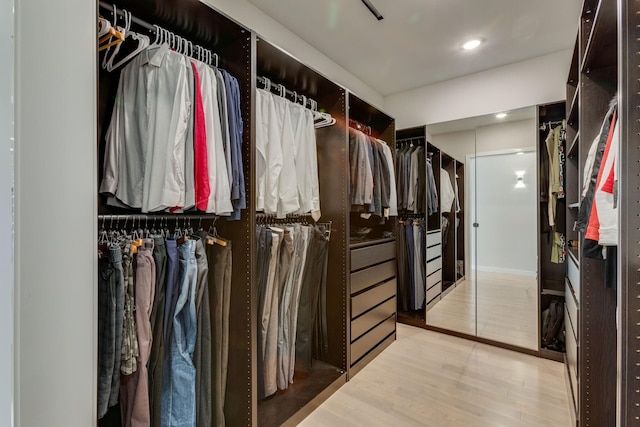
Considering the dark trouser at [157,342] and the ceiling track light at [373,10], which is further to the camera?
the ceiling track light at [373,10]

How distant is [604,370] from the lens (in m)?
1.40

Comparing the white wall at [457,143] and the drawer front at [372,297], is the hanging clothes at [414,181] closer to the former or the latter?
the white wall at [457,143]

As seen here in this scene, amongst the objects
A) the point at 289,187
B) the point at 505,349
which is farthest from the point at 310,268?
the point at 505,349

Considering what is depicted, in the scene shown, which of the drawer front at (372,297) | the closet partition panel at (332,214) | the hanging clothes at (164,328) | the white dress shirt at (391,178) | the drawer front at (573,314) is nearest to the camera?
the hanging clothes at (164,328)

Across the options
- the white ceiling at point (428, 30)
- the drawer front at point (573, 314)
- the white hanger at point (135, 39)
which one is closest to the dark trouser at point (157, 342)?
the white hanger at point (135, 39)

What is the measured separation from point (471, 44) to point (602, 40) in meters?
1.49

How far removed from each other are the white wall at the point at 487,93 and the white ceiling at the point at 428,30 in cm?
9

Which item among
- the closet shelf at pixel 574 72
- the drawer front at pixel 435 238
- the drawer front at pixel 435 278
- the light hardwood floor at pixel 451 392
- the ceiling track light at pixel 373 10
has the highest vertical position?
the ceiling track light at pixel 373 10

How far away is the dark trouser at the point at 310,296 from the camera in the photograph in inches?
78.6

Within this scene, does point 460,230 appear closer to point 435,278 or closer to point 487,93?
point 435,278

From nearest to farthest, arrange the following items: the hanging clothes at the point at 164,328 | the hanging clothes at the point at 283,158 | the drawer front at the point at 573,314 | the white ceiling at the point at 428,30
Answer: the hanging clothes at the point at 164,328 → the hanging clothes at the point at 283,158 → the drawer front at the point at 573,314 → the white ceiling at the point at 428,30

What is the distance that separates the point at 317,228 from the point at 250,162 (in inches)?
31.0

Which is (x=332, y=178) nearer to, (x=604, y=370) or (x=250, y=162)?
(x=250, y=162)

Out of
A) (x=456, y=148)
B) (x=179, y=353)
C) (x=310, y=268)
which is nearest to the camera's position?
(x=179, y=353)
